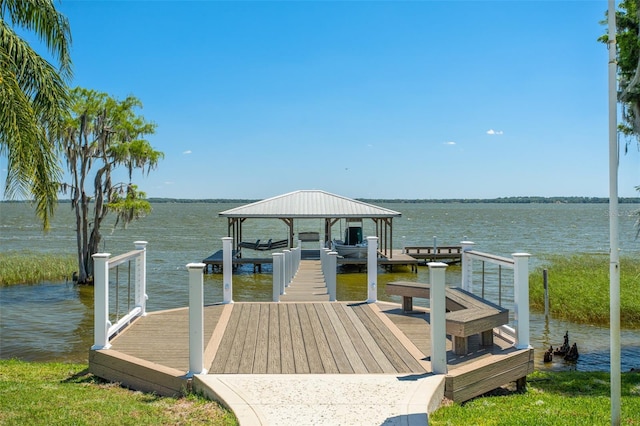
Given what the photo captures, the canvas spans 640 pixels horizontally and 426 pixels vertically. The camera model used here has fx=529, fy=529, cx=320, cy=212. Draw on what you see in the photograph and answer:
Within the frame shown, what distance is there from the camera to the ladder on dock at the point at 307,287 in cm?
1171

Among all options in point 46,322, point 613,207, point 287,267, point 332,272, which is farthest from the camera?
point 46,322

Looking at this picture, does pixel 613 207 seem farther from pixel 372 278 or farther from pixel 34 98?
pixel 34 98

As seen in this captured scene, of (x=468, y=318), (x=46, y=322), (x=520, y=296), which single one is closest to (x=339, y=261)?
(x=46, y=322)

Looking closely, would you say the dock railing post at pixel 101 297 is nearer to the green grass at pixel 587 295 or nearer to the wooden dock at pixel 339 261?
the green grass at pixel 587 295

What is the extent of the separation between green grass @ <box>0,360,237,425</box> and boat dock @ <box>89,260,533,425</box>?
15cm

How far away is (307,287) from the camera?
13656mm

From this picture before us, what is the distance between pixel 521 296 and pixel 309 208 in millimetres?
20582

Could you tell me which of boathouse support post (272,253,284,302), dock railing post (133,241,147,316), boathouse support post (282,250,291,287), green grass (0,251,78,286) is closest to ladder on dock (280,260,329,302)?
boathouse support post (282,250,291,287)

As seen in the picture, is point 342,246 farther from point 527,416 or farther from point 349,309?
point 527,416

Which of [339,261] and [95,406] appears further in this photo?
[339,261]

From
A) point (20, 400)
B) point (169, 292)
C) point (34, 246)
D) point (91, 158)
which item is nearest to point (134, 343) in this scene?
point (20, 400)

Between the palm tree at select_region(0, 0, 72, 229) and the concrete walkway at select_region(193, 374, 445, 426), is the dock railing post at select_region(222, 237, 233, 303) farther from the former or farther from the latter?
the concrete walkway at select_region(193, 374, 445, 426)

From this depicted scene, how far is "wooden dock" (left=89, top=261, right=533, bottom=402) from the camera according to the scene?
17.7 ft

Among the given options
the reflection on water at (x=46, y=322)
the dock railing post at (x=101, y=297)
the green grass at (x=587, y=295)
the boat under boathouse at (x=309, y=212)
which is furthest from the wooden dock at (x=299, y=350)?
the boat under boathouse at (x=309, y=212)
